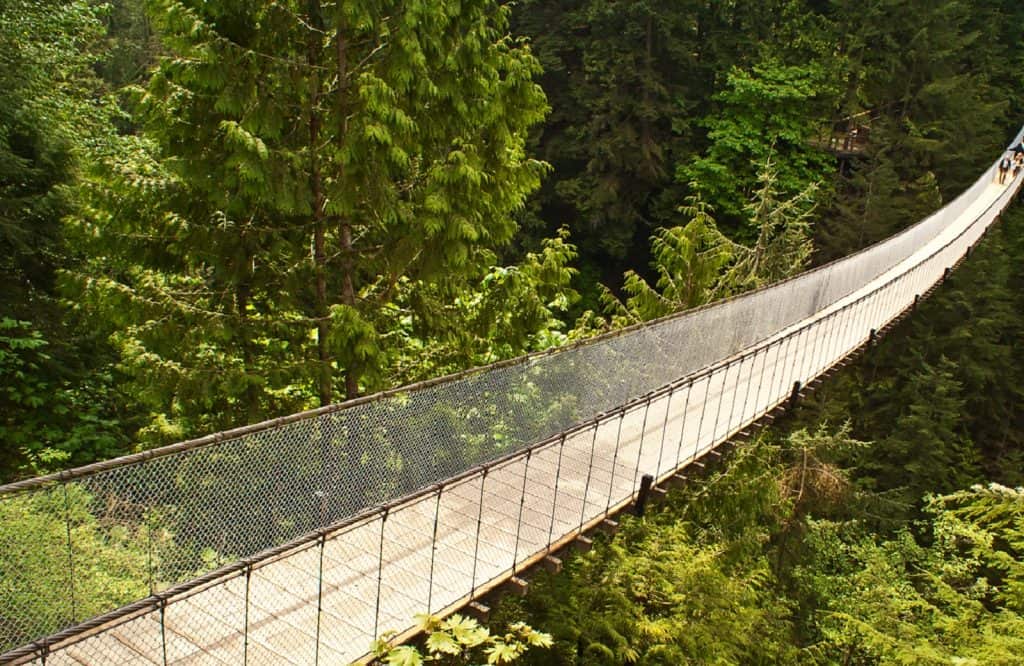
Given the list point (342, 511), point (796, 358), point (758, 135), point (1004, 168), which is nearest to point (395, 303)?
point (342, 511)

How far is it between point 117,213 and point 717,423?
5.34 m

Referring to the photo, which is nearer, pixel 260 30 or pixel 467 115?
pixel 260 30

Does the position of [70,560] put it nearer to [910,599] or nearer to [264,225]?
[264,225]

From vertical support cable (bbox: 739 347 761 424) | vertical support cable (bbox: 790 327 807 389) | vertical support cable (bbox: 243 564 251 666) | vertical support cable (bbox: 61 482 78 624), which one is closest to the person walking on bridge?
vertical support cable (bbox: 790 327 807 389)

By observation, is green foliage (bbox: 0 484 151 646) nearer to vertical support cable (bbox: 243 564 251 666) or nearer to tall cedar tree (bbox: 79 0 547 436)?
vertical support cable (bbox: 243 564 251 666)

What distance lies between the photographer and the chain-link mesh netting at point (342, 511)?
3.92 m

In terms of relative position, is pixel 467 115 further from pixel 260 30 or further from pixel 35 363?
pixel 35 363

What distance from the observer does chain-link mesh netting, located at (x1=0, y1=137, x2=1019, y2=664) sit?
12.8 feet

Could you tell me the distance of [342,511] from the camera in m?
5.04

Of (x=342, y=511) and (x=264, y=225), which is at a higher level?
(x=264, y=225)

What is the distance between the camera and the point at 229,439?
14.8 ft

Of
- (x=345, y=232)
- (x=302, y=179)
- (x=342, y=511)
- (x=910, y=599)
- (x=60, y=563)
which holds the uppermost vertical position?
(x=302, y=179)

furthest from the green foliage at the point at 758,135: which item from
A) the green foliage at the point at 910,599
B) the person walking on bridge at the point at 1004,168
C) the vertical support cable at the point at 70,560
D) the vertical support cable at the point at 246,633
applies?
the vertical support cable at the point at 70,560

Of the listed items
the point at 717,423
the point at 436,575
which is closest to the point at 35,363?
the point at 436,575
